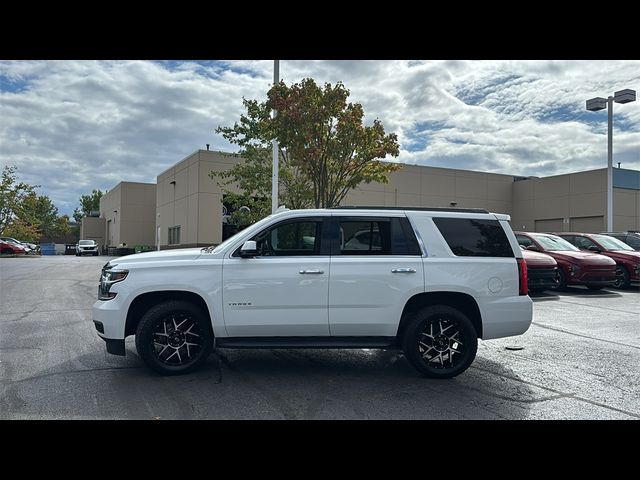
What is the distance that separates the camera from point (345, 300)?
5.67 metres

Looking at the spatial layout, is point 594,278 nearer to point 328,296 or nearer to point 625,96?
point 328,296

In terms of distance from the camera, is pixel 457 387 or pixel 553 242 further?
pixel 553 242

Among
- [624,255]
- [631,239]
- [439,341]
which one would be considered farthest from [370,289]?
[631,239]

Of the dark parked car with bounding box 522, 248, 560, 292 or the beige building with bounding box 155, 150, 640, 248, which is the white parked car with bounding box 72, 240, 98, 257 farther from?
the dark parked car with bounding box 522, 248, 560, 292

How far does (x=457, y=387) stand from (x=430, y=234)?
179cm

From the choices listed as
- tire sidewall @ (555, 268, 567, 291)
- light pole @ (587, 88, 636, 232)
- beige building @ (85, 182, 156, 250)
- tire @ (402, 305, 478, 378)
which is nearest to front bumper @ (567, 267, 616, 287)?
tire sidewall @ (555, 268, 567, 291)

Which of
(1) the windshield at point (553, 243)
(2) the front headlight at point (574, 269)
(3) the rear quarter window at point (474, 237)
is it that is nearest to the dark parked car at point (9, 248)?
(1) the windshield at point (553, 243)

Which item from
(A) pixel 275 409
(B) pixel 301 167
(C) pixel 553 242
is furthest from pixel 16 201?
(A) pixel 275 409

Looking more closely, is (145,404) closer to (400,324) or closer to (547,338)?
(400,324)

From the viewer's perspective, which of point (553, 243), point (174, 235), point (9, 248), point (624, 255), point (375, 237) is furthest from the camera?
point (9, 248)

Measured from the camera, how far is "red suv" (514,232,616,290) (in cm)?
1386

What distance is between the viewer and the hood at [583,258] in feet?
45.7

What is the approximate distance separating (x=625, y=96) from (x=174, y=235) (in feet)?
103

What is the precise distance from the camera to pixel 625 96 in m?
23.6
